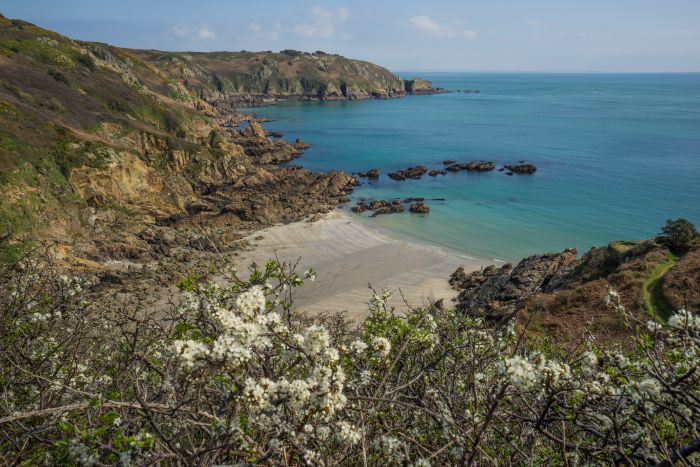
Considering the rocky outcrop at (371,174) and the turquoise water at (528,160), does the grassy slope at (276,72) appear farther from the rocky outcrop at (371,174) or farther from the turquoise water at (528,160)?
the rocky outcrop at (371,174)

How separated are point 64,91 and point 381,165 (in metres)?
40.0

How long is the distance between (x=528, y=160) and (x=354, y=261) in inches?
1761

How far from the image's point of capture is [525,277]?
90.6ft

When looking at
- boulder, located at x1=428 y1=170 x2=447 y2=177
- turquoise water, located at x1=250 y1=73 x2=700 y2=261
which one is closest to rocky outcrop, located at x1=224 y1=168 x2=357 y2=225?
turquoise water, located at x1=250 y1=73 x2=700 y2=261

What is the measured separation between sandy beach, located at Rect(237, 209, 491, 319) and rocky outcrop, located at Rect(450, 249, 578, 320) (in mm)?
1563

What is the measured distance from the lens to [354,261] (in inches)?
1321

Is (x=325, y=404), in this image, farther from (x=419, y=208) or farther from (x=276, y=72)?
(x=276, y=72)

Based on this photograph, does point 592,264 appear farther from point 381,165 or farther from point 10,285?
point 381,165

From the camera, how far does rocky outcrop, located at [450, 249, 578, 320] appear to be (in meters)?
24.4

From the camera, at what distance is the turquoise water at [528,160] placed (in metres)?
40.5

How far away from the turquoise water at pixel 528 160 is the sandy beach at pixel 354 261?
133 inches

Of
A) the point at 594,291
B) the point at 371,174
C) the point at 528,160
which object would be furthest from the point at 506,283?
the point at 528,160

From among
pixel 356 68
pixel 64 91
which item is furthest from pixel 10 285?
pixel 356 68

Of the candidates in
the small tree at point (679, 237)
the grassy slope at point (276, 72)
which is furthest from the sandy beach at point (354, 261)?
the grassy slope at point (276, 72)
